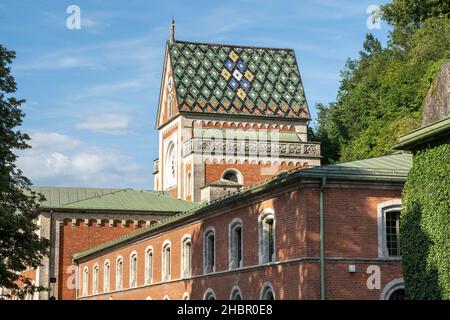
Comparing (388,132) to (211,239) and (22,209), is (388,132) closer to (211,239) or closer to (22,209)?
(211,239)

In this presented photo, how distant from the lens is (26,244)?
32500 mm

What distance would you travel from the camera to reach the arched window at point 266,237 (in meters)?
33.4

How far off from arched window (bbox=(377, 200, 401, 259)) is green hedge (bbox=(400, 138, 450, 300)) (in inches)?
186

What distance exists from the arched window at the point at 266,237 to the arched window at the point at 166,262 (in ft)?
38.3

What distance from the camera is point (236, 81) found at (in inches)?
2899

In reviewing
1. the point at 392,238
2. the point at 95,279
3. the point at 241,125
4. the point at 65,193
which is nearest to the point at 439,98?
the point at 392,238

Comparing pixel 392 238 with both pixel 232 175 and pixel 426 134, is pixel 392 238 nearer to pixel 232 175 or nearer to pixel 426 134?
pixel 426 134

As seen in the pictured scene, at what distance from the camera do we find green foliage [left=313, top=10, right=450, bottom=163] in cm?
6075

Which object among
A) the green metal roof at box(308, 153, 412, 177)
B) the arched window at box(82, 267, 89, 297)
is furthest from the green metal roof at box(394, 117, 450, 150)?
the arched window at box(82, 267, 89, 297)

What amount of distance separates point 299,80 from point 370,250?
148ft

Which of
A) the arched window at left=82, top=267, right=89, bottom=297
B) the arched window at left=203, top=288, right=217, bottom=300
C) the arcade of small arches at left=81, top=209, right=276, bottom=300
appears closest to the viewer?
the arcade of small arches at left=81, top=209, right=276, bottom=300

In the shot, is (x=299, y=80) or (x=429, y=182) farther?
(x=299, y=80)

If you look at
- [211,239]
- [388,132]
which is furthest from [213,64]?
[211,239]

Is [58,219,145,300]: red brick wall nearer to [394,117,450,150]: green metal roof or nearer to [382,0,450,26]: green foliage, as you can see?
[382,0,450,26]: green foliage
